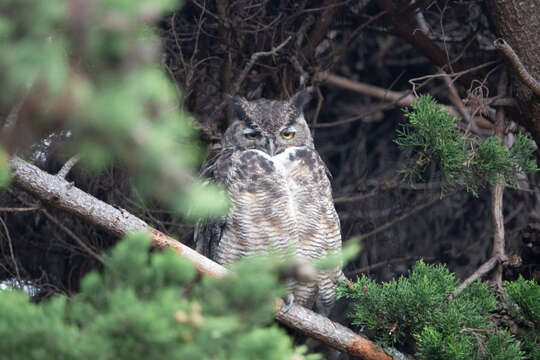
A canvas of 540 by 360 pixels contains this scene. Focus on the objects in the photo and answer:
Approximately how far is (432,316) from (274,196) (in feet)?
2.19

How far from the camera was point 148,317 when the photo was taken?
0.93 meters

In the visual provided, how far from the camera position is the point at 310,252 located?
2.10 metres

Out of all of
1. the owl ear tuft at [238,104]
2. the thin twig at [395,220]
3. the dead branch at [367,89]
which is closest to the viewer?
the owl ear tuft at [238,104]

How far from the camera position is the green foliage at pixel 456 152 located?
1.93 metres

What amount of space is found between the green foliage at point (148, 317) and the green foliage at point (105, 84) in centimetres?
14

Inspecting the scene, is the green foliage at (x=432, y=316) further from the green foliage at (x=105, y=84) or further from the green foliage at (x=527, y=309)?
the green foliage at (x=105, y=84)

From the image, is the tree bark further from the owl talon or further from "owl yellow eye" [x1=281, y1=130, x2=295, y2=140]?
the owl talon

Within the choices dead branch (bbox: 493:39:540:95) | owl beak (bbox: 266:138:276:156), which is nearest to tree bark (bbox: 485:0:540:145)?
dead branch (bbox: 493:39:540:95)

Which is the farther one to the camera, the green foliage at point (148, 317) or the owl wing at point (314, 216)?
the owl wing at point (314, 216)

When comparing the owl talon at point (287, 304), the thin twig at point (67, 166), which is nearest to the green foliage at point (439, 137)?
the owl talon at point (287, 304)

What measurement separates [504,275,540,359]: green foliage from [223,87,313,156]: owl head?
913mm

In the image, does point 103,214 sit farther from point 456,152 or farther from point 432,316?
point 456,152

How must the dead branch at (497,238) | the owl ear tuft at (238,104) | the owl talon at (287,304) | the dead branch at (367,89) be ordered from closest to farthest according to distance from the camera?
the owl talon at (287,304) → the dead branch at (497,238) → the owl ear tuft at (238,104) → the dead branch at (367,89)

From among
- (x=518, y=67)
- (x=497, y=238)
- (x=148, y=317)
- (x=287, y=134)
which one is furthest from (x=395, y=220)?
(x=148, y=317)
